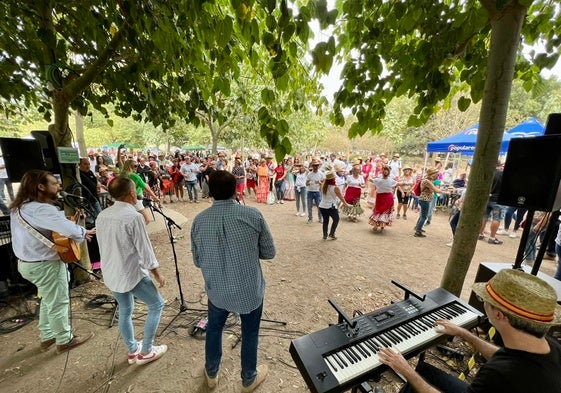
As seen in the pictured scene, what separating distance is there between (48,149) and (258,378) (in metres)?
4.07

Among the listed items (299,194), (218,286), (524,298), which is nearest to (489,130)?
(524,298)

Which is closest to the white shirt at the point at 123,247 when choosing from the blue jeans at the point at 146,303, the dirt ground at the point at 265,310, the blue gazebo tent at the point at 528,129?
the blue jeans at the point at 146,303

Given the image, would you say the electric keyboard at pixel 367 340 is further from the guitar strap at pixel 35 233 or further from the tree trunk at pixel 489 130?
the guitar strap at pixel 35 233

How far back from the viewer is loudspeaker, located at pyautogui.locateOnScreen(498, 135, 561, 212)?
216 centimetres

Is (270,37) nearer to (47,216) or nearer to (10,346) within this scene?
(47,216)

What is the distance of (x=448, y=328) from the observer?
1.87 m

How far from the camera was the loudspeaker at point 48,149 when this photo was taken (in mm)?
3279

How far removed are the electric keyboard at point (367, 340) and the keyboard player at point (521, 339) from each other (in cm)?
36

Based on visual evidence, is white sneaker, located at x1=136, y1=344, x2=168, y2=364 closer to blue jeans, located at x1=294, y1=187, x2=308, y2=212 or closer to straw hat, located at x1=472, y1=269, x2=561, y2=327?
straw hat, located at x1=472, y1=269, x2=561, y2=327

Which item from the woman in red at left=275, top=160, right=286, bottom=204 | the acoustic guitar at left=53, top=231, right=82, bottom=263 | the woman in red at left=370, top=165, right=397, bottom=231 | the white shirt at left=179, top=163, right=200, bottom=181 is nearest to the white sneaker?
the acoustic guitar at left=53, top=231, right=82, bottom=263

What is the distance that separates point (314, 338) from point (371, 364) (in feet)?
1.33

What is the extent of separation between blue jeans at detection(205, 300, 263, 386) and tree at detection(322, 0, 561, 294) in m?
1.96

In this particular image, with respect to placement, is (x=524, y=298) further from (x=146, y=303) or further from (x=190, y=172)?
(x=190, y=172)

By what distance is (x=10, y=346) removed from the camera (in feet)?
9.24
